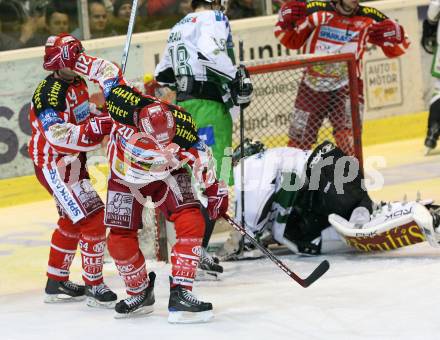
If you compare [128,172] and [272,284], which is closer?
[128,172]

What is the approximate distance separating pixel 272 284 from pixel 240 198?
72cm

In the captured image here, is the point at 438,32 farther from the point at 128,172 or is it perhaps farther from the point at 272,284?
the point at 128,172

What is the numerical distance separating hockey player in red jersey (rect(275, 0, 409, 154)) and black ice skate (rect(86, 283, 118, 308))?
2088 millimetres

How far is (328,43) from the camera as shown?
717cm

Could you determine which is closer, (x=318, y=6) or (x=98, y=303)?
(x=98, y=303)

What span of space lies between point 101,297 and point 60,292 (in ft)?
0.92

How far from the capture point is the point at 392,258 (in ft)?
18.6

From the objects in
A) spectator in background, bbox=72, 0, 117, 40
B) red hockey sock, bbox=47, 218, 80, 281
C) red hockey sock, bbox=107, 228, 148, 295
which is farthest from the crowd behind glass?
red hockey sock, bbox=107, 228, 148, 295

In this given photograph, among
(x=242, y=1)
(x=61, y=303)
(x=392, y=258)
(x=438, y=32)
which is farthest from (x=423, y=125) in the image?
(x=61, y=303)

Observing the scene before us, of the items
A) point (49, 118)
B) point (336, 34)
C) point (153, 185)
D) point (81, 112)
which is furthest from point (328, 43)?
point (153, 185)

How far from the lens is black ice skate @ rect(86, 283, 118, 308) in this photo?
5082 mm

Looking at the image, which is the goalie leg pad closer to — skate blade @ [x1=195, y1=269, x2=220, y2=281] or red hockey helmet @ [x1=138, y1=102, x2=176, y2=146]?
skate blade @ [x1=195, y1=269, x2=220, y2=281]

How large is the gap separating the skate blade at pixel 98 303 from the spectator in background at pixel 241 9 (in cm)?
465

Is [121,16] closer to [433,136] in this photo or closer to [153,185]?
[433,136]
